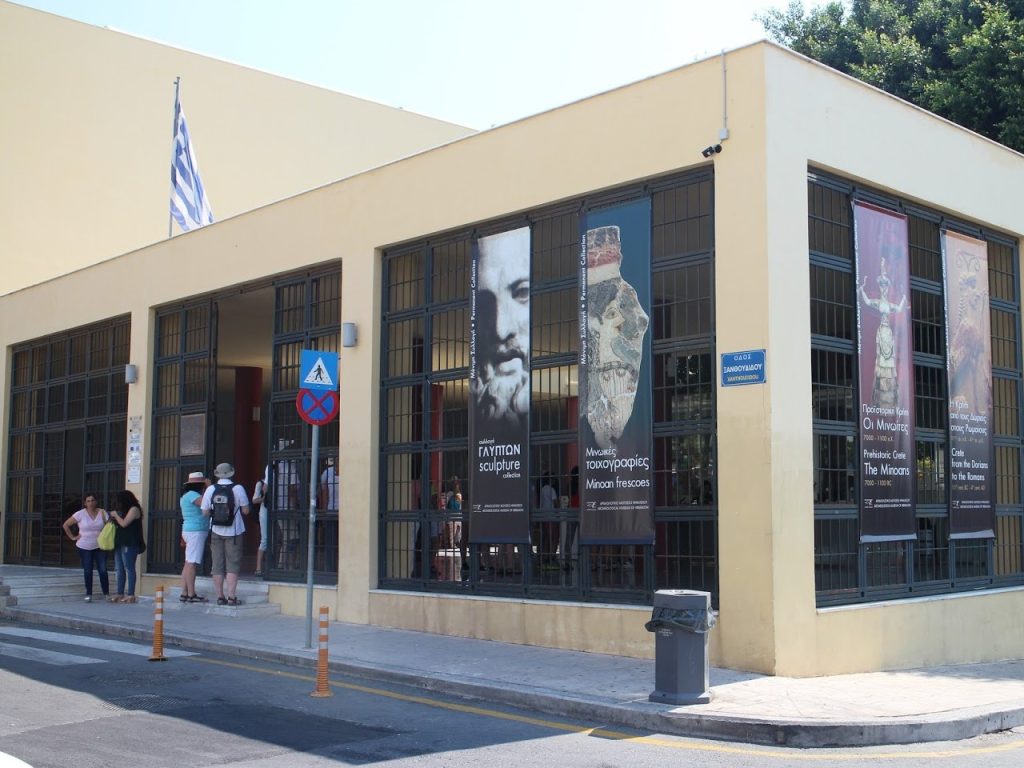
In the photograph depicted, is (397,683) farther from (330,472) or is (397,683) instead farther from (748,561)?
(330,472)

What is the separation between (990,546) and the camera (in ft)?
47.8

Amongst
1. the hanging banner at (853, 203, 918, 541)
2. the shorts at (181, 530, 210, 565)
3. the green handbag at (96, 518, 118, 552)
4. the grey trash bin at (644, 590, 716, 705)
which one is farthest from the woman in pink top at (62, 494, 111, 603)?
the hanging banner at (853, 203, 918, 541)

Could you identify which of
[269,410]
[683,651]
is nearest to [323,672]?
[683,651]

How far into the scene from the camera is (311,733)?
343 inches

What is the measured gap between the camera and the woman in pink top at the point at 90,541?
19188 mm

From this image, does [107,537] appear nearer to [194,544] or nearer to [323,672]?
[194,544]

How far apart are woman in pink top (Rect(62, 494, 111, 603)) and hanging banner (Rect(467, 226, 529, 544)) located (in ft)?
27.4

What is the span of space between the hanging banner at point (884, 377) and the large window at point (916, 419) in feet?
0.47

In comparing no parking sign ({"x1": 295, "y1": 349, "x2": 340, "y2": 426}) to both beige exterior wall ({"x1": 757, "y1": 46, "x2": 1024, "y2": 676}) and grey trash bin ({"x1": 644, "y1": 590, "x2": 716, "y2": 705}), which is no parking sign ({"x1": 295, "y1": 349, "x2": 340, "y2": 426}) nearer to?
beige exterior wall ({"x1": 757, "y1": 46, "x2": 1024, "y2": 676})

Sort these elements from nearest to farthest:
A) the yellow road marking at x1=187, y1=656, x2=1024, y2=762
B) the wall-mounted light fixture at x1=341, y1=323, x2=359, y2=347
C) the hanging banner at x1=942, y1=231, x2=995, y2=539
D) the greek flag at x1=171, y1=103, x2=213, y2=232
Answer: the yellow road marking at x1=187, y1=656, x2=1024, y2=762 → the hanging banner at x1=942, y1=231, x2=995, y2=539 → the wall-mounted light fixture at x1=341, y1=323, x2=359, y2=347 → the greek flag at x1=171, y1=103, x2=213, y2=232

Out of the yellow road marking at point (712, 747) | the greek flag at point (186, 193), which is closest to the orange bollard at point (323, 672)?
the yellow road marking at point (712, 747)

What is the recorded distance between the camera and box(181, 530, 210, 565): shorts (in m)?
17.3

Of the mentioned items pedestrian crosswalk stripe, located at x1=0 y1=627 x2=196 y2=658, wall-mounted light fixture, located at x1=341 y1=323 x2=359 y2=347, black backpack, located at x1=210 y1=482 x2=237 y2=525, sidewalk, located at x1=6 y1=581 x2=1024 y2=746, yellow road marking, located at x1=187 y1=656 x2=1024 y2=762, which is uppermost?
wall-mounted light fixture, located at x1=341 y1=323 x2=359 y2=347

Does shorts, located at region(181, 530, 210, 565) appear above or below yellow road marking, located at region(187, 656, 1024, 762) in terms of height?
above
